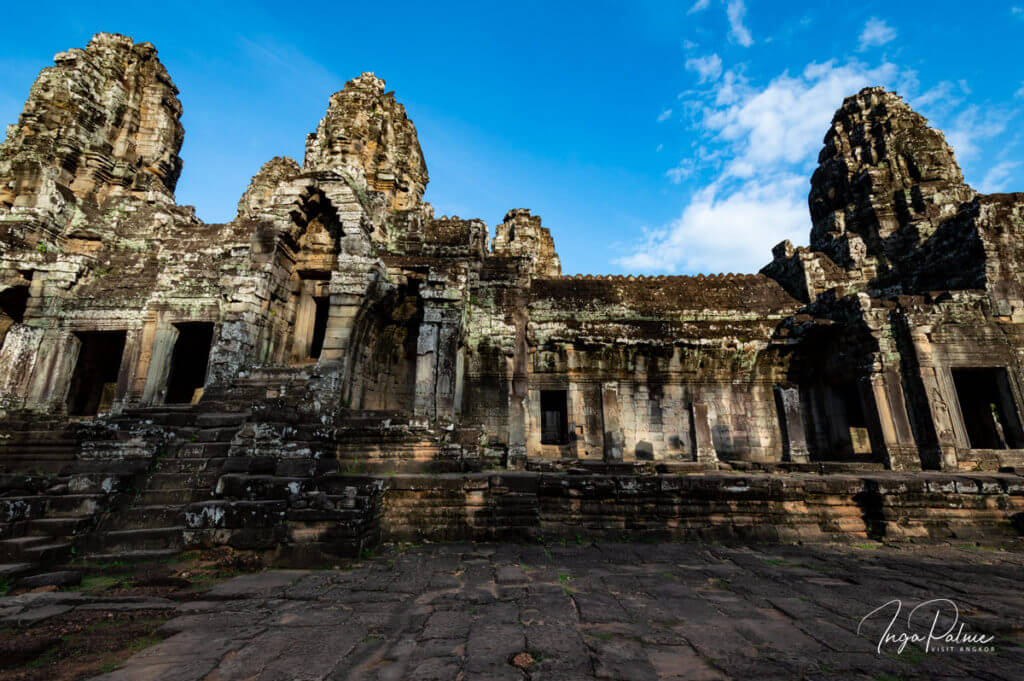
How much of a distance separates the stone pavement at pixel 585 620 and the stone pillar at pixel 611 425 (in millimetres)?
7764

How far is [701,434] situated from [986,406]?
9019 millimetres

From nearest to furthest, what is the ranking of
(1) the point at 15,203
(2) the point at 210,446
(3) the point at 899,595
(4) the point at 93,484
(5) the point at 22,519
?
(3) the point at 899,595 < (5) the point at 22,519 < (4) the point at 93,484 < (2) the point at 210,446 < (1) the point at 15,203

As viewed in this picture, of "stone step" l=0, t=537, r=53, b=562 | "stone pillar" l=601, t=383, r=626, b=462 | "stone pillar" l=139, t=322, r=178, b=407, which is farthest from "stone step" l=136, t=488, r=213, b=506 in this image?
"stone pillar" l=601, t=383, r=626, b=462

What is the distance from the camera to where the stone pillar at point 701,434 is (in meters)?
12.5

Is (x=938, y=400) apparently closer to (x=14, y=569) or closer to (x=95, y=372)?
(x=14, y=569)

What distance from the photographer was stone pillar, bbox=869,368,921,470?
1030cm

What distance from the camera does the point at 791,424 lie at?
41.8ft

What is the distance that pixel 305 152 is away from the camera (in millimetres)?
15000

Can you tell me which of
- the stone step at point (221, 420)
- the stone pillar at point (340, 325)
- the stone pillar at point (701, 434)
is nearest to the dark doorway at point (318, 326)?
the stone pillar at point (340, 325)

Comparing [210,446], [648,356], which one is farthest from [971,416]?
[210,446]

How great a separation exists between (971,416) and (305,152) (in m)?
23.8

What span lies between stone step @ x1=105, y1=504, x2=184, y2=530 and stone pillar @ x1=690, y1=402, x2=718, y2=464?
39.4 feet

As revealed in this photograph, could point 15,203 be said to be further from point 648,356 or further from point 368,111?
point 648,356

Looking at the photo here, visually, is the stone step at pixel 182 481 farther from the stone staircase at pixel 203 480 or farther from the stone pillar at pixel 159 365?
the stone pillar at pixel 159 365
